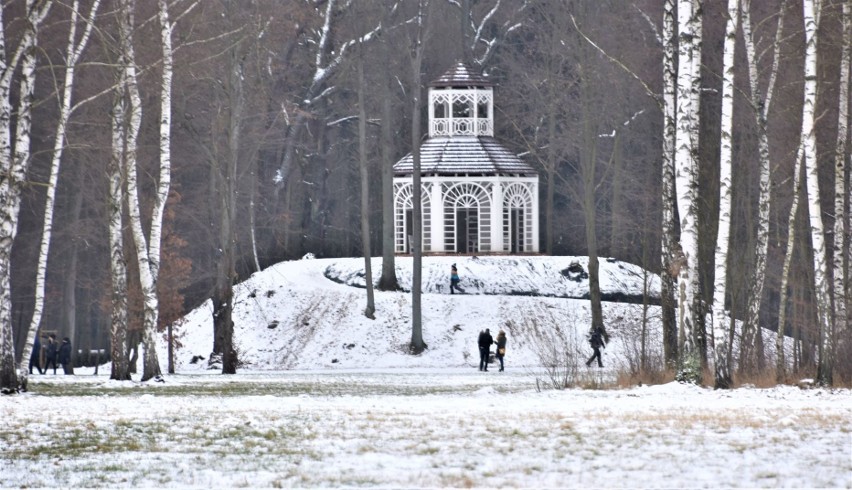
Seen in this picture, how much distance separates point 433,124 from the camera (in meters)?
55.2

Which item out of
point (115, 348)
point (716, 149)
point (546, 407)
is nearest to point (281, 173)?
point (716, 149)

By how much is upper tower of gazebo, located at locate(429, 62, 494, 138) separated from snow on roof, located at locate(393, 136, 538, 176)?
0.65m

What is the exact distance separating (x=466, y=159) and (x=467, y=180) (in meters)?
0.88

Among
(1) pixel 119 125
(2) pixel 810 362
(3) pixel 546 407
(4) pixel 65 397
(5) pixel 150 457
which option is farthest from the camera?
(1) pixel 119 125

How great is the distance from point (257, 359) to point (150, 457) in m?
35.5

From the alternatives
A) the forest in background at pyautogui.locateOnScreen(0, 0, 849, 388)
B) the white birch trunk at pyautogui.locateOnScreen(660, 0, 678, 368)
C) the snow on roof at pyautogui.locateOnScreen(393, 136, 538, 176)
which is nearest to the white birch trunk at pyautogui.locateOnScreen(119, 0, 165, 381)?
the forest in background at pyautogui.locateOnScreen(0, 0, 849, 388)

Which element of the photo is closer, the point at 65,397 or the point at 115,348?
the point at 65,397

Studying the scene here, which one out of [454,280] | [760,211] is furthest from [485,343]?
[760,211]

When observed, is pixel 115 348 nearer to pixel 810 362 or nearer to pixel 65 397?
pixel 65 397

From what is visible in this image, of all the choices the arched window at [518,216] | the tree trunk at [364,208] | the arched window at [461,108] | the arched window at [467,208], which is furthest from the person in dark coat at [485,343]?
the arched window at [461,108]

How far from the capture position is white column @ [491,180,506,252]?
52250 millimetres

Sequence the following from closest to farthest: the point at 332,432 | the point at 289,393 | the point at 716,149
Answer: the point at 332,432, the point at 289,393, the point at 716,149

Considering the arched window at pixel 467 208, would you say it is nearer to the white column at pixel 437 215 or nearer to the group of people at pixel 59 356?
the white column at pixel 437 215

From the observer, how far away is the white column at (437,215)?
2060 inches
